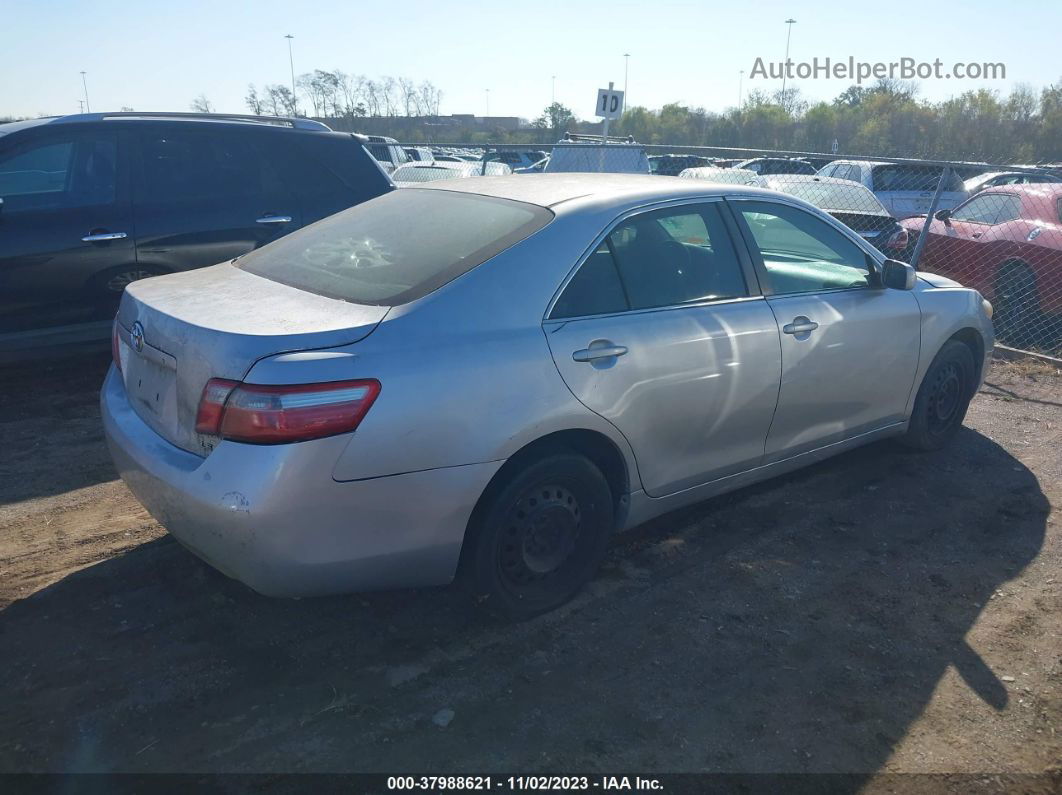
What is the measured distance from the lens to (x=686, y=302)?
3.79 m

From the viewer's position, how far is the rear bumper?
2738 mm

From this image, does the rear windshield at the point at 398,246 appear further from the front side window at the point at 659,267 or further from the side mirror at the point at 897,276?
the side mirror at the point at 897,276

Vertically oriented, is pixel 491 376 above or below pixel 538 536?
above

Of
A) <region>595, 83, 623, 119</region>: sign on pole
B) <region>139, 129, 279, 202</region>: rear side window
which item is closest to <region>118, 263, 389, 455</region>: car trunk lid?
<region>139, 129, 279, 202</region>: rear side window

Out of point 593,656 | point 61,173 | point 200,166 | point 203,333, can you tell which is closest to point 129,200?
point 61,173

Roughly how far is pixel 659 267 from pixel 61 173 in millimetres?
4372

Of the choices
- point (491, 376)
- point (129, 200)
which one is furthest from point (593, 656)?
point (129, 200)

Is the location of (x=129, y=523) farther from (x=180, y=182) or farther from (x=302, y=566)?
(x=180, y=182)

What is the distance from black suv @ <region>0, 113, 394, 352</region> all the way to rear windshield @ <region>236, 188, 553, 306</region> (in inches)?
92.5

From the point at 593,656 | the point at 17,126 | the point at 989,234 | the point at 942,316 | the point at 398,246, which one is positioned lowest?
the point at 593,656

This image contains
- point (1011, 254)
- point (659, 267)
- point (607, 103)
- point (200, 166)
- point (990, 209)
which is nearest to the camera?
point (659, 267)

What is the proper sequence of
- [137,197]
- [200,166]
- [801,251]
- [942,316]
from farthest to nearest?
[200,166], [137,197], [942,316], [801,251]

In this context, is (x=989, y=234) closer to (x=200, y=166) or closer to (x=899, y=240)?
(x=899, y=240)

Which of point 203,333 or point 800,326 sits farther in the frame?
point 800,326
